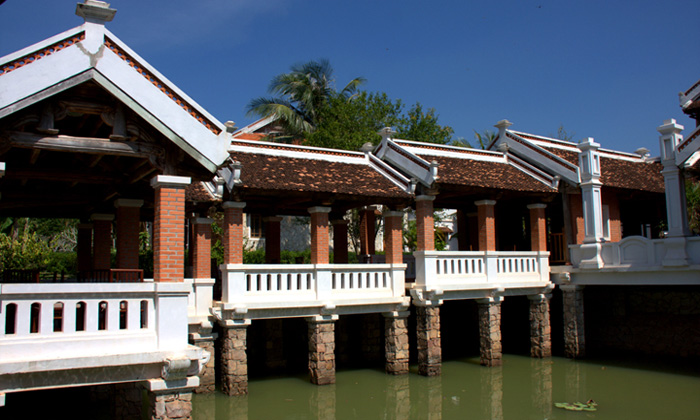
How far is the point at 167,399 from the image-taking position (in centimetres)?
819

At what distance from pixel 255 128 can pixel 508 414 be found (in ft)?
83.7

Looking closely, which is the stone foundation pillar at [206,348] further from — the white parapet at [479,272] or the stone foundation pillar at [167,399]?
the white parapet at [479,272]

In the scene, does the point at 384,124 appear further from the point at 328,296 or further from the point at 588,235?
the point at 328,296

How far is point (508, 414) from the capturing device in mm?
13039

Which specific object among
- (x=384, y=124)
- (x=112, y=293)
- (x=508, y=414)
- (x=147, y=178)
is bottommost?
(x=508, y=414)

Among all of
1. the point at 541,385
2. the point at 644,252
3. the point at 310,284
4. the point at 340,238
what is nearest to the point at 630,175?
the point at 644,252

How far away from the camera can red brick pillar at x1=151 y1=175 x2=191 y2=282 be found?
851cm

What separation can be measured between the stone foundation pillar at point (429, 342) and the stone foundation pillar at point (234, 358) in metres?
4.90

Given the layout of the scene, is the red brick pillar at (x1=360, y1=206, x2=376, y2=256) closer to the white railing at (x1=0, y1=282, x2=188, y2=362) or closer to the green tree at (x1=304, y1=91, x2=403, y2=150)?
the green tree at (x1=304, y1=91, x2=403, y2=150)

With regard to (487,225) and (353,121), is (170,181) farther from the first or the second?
(353,121)

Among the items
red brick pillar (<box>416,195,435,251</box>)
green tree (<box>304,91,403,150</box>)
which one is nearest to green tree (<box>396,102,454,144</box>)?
green tree (<box>304,91,403,150</box>)

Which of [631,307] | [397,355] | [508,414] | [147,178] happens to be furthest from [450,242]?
[147,178]

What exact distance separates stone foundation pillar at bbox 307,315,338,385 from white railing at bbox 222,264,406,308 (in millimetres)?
507

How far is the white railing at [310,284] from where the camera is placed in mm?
13797
